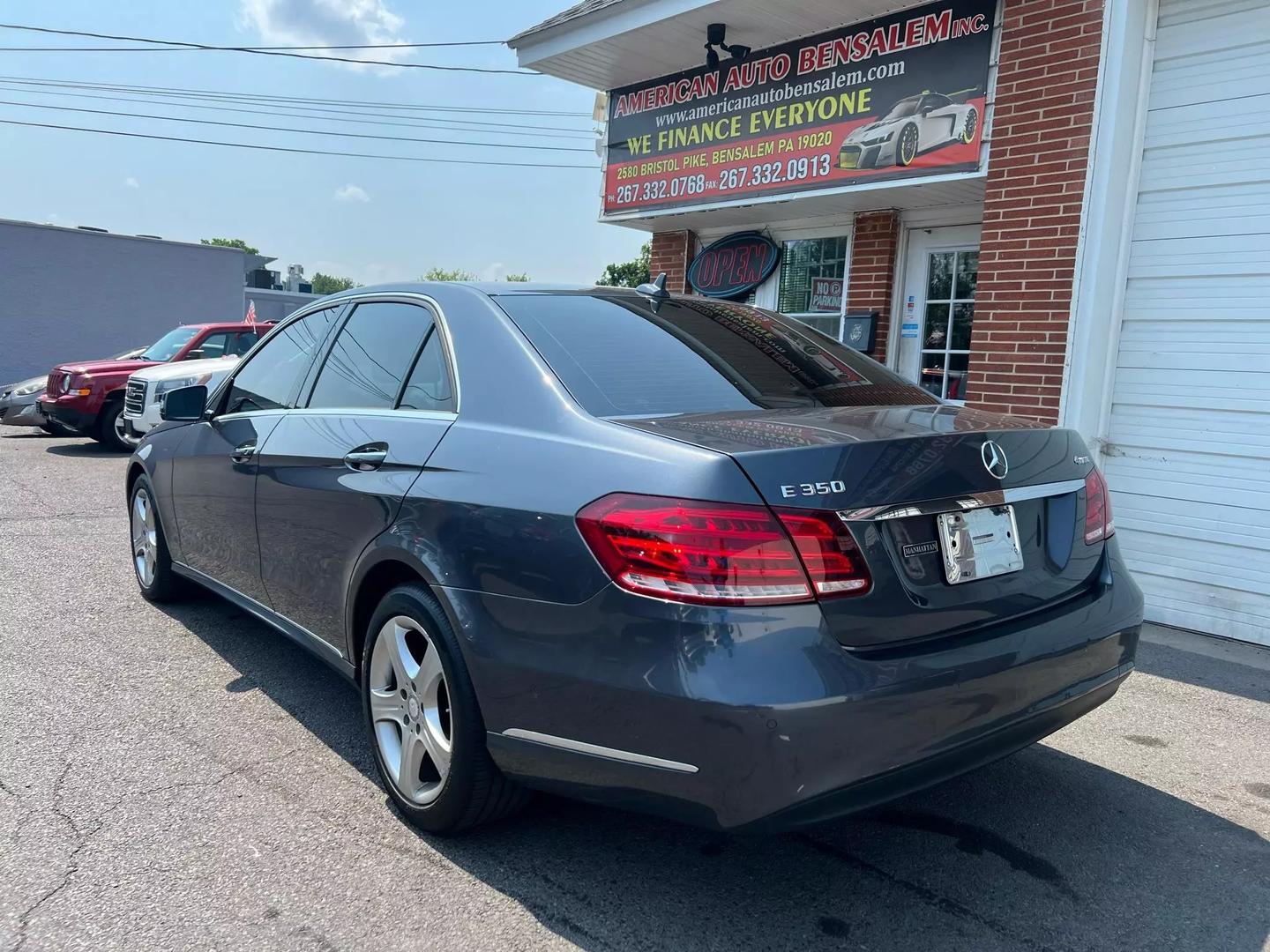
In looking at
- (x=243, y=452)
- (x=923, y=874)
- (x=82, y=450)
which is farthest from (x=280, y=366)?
(x=82, y=450)

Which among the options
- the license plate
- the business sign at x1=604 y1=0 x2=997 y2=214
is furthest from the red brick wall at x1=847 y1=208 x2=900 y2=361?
the license plate

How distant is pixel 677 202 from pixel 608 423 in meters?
6.37

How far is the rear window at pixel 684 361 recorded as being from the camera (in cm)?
267

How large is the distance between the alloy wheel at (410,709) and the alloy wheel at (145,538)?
261 centimetres

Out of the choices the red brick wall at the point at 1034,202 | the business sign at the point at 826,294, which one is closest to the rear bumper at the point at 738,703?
the red brick wall at the point at 1034,202

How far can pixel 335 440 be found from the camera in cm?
325

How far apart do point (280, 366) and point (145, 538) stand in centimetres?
177

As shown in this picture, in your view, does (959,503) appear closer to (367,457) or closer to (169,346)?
(367,457)

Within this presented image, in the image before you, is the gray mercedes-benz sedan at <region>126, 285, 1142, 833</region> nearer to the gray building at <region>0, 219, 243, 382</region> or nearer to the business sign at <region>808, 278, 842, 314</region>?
the business sign at <region>808, 278, 842, 314</region>

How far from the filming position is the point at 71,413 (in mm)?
12258

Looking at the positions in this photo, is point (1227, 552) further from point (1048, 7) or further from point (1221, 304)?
point (1048, 7)

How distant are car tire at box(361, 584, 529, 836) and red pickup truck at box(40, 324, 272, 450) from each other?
10.5 m

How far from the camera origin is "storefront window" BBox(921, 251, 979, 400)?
7.27m

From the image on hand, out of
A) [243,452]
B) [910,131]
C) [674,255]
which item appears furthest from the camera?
[674,255]
